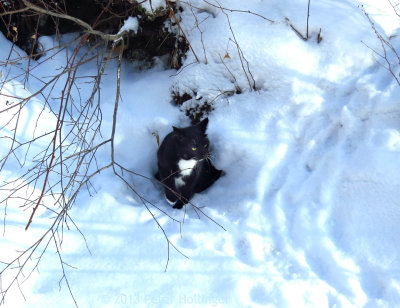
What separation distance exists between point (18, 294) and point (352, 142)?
3287mm

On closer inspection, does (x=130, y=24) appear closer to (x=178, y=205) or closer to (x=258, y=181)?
(x=178, y=205)

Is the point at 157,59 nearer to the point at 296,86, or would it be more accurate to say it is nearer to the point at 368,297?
the point at 296,86

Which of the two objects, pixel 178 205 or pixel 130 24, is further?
pixel 130 24

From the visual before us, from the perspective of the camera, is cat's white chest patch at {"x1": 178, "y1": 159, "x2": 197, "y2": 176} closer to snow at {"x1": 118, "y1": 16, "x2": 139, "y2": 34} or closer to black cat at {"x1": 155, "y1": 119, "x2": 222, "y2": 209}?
black cat at {"x1": 155, "y1": 119, "x2": 222, "y2": 209}

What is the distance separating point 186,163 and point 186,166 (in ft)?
0.18

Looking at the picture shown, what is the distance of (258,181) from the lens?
371 centimetres

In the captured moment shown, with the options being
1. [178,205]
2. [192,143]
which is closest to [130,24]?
[192,143]

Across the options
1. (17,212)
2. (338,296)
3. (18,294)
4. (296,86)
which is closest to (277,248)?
(338,296)

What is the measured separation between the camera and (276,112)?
3922mm

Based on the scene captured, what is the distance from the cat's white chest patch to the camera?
3.64 m

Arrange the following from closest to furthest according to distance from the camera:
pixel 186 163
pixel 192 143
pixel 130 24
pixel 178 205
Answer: pixel 192 143 → pixel 186 163 → pixel 178 205 → pixel 130 24

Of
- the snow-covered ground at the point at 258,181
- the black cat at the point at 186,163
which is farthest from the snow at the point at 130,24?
the black cat at the point at 186,163

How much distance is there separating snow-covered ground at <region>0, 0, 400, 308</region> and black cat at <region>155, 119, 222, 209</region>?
126 millimetres

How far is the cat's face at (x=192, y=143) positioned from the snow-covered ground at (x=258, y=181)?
1.71 feet
